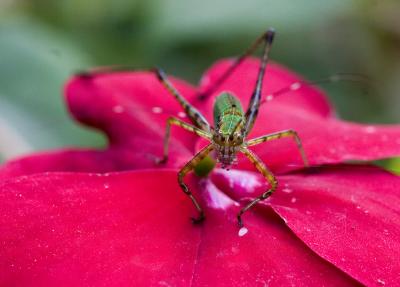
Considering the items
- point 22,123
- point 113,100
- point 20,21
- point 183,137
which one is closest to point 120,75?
point 113,100

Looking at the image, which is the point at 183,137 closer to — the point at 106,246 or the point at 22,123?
the point at 106,246

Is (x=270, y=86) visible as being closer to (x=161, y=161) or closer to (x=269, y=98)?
(x=269, y=98)

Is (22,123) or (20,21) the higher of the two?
(20,21)

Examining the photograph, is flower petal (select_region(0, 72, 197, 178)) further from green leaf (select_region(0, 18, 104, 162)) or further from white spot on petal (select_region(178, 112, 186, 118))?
green leaf (select_region(0, 18, 104, 162))

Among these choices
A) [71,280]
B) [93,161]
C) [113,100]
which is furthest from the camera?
[113,100]

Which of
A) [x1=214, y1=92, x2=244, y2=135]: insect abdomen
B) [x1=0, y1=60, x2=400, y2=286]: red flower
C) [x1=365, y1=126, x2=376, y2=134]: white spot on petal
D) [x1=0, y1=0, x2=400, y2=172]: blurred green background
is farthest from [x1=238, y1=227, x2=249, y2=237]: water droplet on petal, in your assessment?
[x1=0, y1=0, x2=400, y2=172]: blurred green background

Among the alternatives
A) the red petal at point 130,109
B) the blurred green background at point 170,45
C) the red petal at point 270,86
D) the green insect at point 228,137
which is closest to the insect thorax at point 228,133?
the green insect at point 228,137
